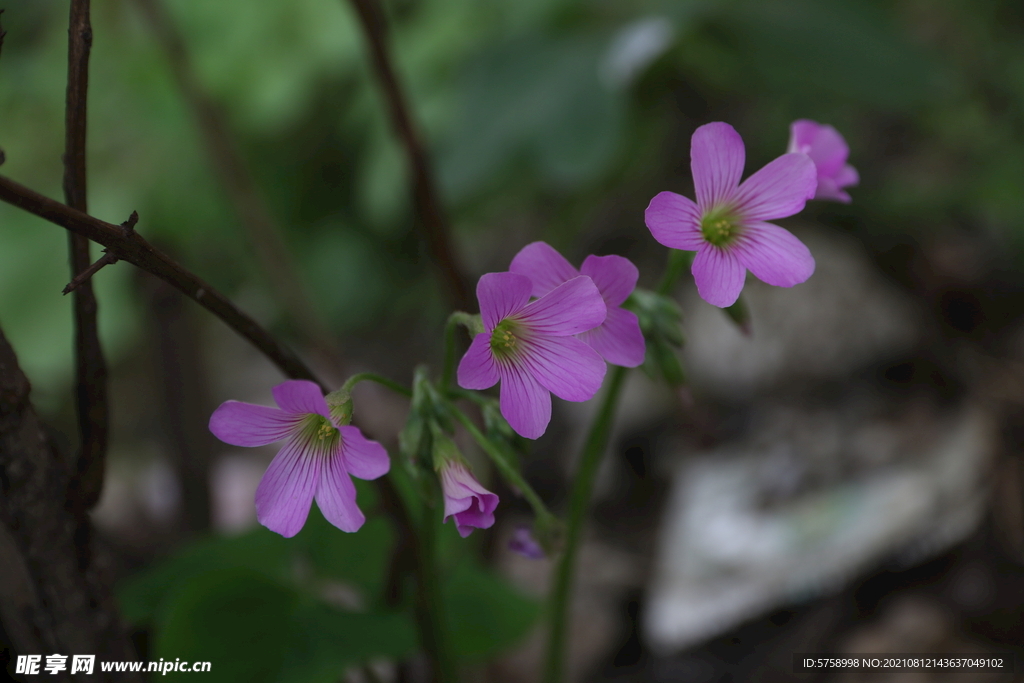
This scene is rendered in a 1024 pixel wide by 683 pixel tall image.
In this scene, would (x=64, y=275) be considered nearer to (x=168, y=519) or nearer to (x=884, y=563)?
(x=168, y=519)

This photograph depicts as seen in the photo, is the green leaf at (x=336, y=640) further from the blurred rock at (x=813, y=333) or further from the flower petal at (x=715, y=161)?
the blurred rock at (x=813, y=333)

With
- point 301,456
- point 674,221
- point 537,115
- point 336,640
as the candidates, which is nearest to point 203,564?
point 336,640

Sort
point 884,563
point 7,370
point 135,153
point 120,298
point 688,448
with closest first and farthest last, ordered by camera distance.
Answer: point 7,370 < point 884,563 < point 688,448 < point 120,298 < point 135,153

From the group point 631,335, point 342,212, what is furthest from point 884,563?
point 342,212

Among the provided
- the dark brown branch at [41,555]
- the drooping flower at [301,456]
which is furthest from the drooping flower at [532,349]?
the dark brown branch at [41,555]

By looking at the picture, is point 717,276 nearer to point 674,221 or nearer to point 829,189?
point 674,221

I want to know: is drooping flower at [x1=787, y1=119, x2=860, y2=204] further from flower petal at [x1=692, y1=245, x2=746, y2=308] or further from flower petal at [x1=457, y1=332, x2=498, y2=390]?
flower petal at [x1=457, y1=332, x2=498, y2=390]

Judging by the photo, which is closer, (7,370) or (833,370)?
(7,370)
